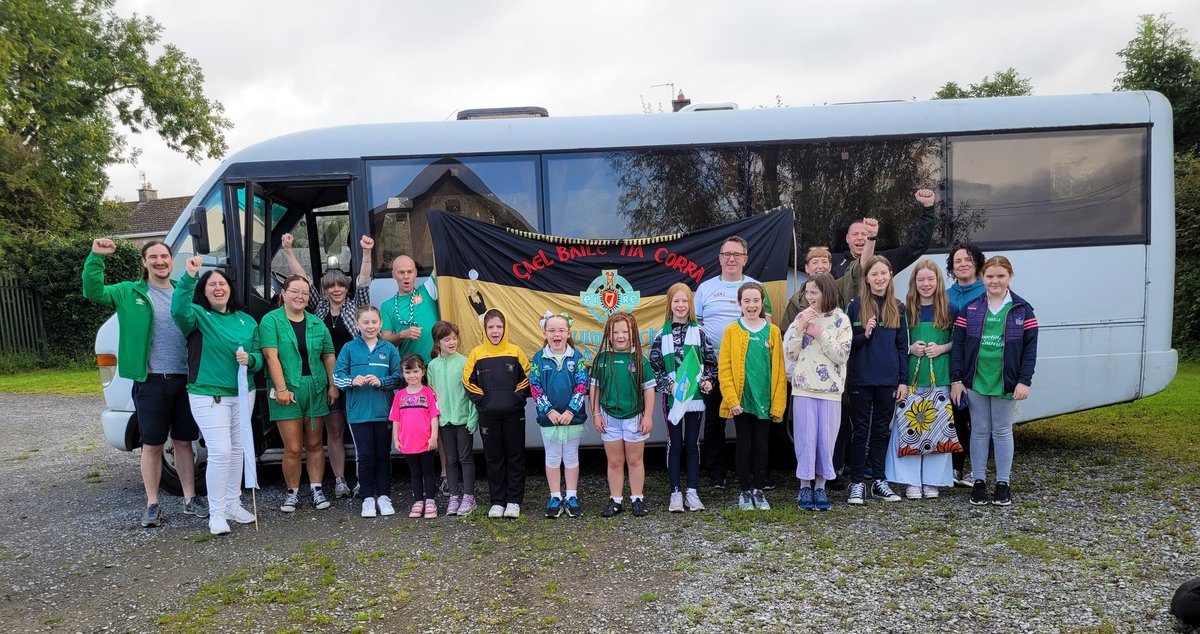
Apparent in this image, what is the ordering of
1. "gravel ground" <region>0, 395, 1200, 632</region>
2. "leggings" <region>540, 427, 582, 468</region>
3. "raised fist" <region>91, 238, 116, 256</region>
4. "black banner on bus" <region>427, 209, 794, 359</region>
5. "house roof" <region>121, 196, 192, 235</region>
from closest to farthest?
"gravel ground" <region>0, 395, 1200, 632</region> < "raised fist" <region>91, 238, 116, 256</region> < "leggings" <region>540, 427, 582, 468</region> < "black banner on bus" <region>427, 209, 794, 359</region> < "house roof" <region>121, 196, 192, 235</region>

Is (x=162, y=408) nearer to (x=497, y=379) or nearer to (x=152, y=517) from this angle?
(x=152, y=517)

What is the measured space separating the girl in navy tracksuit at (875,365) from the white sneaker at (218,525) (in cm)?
469

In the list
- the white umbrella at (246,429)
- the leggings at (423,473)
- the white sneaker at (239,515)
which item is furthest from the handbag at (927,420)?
the white sneaker at (239,515)

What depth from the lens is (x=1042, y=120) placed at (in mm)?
6469

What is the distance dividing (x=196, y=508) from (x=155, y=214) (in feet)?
123

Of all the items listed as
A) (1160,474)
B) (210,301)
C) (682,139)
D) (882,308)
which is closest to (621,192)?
(682,139)

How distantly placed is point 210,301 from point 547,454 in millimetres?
2728

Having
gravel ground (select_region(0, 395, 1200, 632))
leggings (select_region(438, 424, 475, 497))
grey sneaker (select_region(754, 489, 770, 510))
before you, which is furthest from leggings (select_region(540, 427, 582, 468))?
grey sneaker (select_region(754, 489, 770, 510))

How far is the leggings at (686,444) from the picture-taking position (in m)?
5.64

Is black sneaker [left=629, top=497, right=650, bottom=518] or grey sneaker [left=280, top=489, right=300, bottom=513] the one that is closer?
black sneaker [left=629, top=497, right=650, bottom=518]

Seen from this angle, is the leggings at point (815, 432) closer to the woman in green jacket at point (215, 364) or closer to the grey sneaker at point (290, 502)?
the grey sneaker at point (290, 502)

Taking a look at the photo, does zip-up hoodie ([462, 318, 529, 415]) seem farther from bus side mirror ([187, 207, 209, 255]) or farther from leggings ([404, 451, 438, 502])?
bus side mirror ([187, 207, 209, 255])

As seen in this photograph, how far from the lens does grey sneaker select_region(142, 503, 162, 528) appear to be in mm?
5781

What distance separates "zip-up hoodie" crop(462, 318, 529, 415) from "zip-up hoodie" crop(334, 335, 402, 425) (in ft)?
2.17
